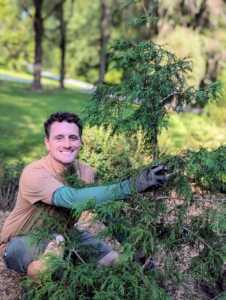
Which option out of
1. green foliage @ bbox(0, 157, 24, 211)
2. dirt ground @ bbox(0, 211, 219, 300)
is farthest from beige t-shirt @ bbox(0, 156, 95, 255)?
green foliage @ bbox(0, 157, 24, 211)

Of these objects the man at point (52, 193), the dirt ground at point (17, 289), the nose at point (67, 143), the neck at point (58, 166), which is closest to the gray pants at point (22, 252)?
the man at point (52, 193)

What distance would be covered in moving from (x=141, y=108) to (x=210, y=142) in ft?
20.6

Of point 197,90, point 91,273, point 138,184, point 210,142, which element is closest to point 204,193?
point 138,184

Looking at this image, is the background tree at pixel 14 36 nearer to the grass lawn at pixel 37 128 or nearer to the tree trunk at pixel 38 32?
the tree trunk at pixel 38 32

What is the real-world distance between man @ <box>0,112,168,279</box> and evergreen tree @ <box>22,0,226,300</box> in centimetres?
10

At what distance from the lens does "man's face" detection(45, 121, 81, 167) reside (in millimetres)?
2699

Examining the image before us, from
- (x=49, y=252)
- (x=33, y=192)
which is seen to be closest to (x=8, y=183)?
(x=33, y=192)

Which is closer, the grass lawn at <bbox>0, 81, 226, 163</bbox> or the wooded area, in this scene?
the grass lawn at <bbox>0, 81, 226, 163</bbox>

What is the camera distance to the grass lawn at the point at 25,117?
9.74m

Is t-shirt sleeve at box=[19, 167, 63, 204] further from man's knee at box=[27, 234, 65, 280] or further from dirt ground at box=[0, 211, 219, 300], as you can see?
dirt ground at box=[0, 211, 219, 300]

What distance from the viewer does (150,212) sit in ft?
7.48

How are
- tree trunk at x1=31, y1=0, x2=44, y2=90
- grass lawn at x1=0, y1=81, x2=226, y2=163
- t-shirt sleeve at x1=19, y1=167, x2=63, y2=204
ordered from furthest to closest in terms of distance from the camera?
tree trunk at x1=31, y1=0, x2=44, y2=90 → grass lawn at x1=0, y1=81, x2=226, y2=163 → t-shirt sleeve at x1=19, y1=167, x2=63, y2=204

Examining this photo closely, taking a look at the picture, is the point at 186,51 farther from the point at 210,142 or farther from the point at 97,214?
the point at 97,214

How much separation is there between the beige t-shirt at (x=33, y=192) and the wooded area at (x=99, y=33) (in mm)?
1235
